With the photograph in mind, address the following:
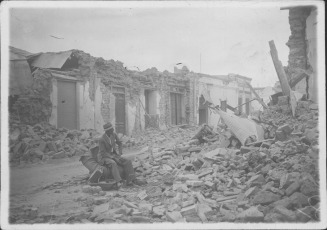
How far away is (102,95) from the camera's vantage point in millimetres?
12805

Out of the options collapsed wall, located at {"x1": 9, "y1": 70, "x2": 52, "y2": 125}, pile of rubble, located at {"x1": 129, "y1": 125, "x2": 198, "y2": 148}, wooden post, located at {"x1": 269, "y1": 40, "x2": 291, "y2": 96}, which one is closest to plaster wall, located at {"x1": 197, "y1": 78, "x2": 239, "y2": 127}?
pile of rubble, located at {"x1": 129, "y1": 125, "x2": 198, "y2": 148}

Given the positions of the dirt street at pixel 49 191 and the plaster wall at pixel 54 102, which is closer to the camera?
the dirt street at pixel 49 191

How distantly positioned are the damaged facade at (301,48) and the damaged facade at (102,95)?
275 cm

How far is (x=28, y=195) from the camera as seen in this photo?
4922mm

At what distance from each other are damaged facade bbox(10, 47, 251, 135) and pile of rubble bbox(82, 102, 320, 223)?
110 inches

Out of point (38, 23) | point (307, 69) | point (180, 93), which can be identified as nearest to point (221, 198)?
point (38, 23)

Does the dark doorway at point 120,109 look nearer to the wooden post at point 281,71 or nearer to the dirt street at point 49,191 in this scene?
the dirt street at point 49,191

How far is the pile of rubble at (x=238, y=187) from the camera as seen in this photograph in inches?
143

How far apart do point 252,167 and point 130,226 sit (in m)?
2.77

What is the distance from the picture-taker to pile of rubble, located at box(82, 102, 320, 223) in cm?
364

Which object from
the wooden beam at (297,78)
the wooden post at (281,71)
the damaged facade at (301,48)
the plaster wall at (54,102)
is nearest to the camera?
the wooden post at (281,71)

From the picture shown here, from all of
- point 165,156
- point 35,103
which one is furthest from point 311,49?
point 35,103

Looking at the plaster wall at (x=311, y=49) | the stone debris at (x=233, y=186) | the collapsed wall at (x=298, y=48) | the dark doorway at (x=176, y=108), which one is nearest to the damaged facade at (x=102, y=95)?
the dark doorway at (x=176, y=108)

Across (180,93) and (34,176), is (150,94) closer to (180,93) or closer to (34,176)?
(180,93)
